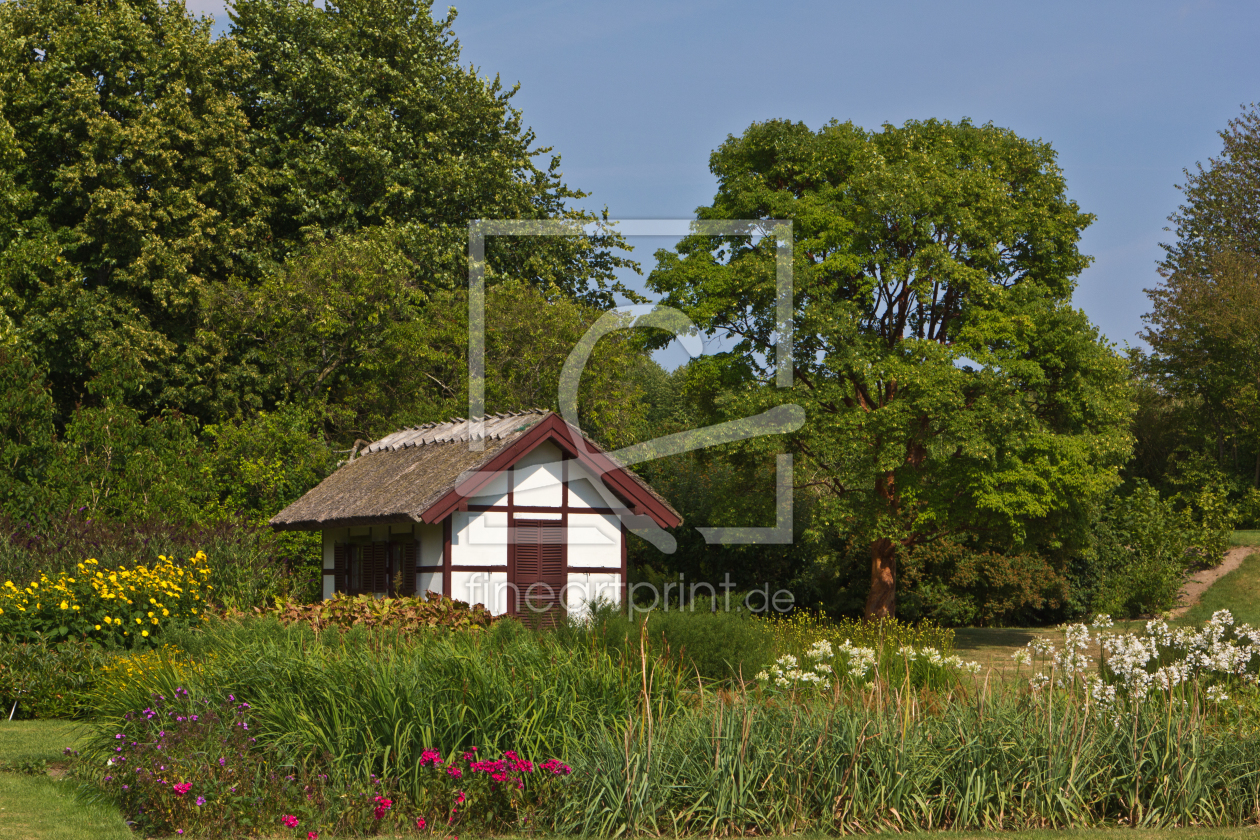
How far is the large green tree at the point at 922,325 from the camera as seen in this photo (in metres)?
21.9

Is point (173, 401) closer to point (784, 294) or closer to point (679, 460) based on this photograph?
point (679, 460)

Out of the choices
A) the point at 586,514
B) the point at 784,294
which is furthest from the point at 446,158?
the point at 586,514

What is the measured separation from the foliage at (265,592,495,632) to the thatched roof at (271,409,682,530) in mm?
2037

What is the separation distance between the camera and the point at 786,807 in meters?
8.29

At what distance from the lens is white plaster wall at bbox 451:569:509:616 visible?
698 inches

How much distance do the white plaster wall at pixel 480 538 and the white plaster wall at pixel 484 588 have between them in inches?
6.3

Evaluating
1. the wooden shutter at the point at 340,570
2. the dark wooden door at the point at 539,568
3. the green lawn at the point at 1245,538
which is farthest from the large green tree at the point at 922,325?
the green lawn at the point at 1245,538

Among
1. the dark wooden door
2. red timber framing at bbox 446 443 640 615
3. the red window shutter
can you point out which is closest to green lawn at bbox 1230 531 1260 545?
red timber framing at bbox 446 443 640 615

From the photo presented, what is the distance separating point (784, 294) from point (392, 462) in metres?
8.69

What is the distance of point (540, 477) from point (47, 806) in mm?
10283

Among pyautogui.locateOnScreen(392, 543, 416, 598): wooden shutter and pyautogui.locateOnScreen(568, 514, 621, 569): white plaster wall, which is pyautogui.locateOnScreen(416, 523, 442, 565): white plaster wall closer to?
pyautogui.locateOnScreen(392, 543, 416, 598): wooden shutter

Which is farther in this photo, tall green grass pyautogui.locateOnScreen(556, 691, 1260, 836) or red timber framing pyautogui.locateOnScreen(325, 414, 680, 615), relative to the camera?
red timber framing pyautogui.locateOnScreen(325, 414, 680, 615)

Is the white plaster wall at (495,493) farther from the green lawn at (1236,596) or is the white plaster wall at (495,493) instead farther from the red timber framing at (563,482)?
the green lawn at (1236,596)

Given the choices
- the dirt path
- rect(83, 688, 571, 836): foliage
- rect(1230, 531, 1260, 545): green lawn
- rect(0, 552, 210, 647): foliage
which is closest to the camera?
rect(83, 688, 571, 836): foliage
